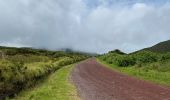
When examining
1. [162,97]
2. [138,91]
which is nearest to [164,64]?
[138,91]

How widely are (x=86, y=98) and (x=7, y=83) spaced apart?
6.01 m

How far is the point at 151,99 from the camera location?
18.6 meters

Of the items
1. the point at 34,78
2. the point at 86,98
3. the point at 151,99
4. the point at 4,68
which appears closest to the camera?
the point at 151,99

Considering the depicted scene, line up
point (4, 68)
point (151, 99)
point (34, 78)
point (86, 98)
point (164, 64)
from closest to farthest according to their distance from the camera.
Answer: point (151, 99)
point (86, 98)
point (4, 68)
point (34, 78)
point (164, 64)

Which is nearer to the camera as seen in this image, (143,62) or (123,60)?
(143,62)

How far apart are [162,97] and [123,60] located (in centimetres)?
4160

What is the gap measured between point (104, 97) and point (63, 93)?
3744 mm

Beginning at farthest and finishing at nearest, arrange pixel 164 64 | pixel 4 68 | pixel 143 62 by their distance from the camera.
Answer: pixel 143 62 → pixel 164 64 → pixel 4 68

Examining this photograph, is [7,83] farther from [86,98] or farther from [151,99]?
[151,99]

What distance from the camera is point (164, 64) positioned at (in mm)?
42469

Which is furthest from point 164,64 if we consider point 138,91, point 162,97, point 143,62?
point 162,97

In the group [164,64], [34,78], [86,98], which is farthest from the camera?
[164,64]

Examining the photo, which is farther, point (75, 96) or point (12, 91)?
point (12, 91)

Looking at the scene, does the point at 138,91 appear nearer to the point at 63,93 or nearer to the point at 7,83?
the point at 63,93
